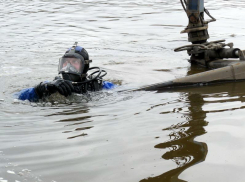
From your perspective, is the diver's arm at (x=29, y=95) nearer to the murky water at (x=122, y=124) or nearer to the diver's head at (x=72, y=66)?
the murky water at (x=122, y=124)

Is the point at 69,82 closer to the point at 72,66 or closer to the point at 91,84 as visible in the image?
the point at 72,66

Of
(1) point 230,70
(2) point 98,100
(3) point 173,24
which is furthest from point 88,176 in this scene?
(3) point 173,24

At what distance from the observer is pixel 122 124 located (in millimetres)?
4570

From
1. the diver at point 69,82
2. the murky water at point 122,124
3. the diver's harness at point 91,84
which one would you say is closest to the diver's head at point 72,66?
the diver at point 69,82

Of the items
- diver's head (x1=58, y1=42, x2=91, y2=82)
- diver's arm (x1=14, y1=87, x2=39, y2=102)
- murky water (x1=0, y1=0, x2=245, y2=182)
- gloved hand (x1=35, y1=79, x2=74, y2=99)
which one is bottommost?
murky water (x1=0, y1=0, x2=245, y2=182)

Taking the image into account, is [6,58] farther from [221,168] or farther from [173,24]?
[221,168]

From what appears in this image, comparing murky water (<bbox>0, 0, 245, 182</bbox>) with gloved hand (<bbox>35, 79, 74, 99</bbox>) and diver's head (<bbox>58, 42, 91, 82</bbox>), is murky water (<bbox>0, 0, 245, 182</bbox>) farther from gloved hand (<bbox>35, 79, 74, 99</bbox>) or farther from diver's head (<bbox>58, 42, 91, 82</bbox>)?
diver's head (<bbox>58, 42, 91, 82</bbox>)

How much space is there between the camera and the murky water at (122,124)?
3369 mm

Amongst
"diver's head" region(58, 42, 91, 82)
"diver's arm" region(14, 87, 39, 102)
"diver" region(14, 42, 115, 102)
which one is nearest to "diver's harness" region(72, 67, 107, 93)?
"diver" region(14, 42, 115, 102)

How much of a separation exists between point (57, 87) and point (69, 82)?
0.67 feet

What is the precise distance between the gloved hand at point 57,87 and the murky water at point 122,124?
0.14 metres

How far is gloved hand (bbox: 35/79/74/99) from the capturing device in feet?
17.9

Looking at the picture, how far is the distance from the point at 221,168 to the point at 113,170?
2.65ft

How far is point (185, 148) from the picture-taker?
3768 mm
